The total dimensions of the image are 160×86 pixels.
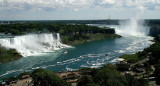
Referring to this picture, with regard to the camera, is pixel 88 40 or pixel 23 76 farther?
pixel 88 40

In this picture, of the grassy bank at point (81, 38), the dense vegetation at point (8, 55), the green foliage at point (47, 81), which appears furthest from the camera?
the grassy bank at point (81, 38)

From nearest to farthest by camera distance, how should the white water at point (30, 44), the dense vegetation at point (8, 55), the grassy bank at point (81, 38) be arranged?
the dense vegetation at point (8, 55), the white water at point (30, 44), the grassy bank at point (81, 38)

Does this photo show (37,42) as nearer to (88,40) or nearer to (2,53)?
(2,53)

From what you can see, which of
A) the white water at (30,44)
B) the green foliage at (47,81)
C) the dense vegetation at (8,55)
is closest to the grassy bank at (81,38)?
the white water at (30,44)

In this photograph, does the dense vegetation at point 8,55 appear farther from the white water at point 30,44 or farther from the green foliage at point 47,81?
the green foliage at point 47,81

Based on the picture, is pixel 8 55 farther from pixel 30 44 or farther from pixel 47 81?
pixel 47 81

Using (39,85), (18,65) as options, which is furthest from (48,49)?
(39,85)

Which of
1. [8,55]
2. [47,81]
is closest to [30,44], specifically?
[8,55]
